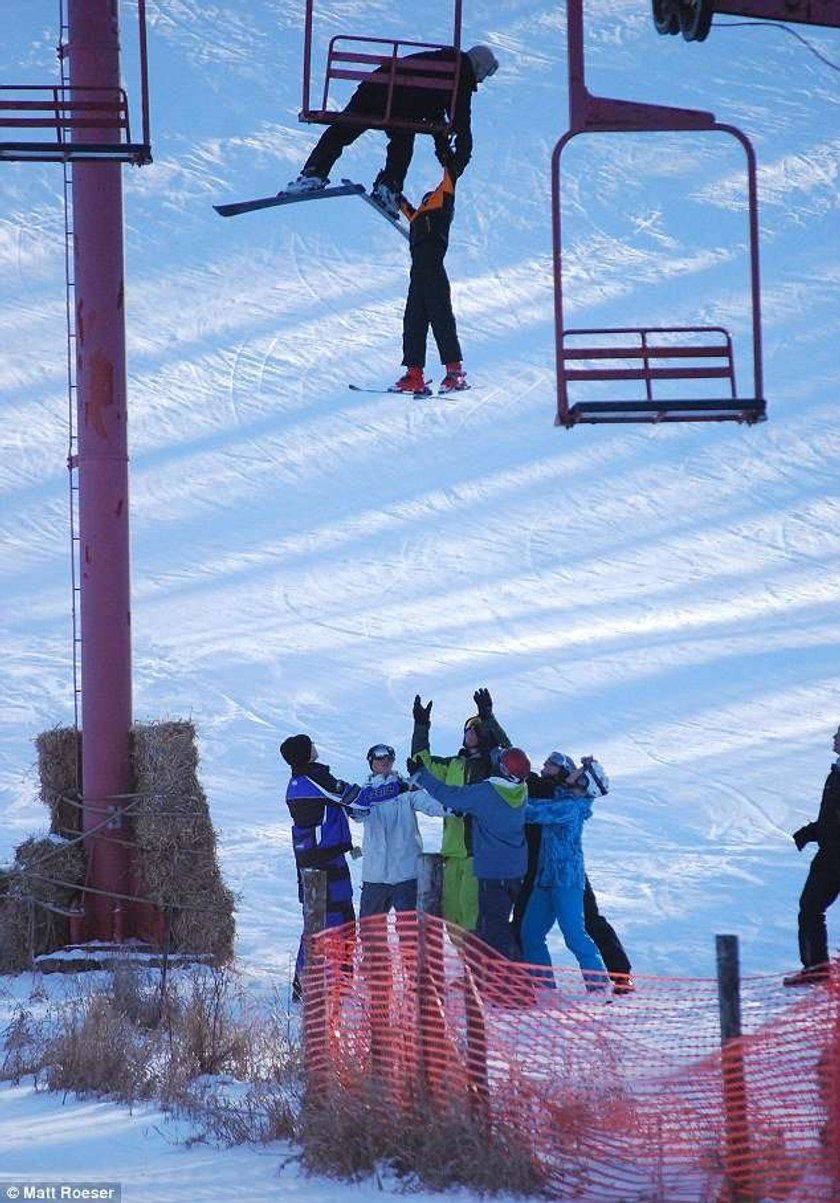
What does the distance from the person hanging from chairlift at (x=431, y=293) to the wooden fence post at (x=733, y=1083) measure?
4.28 metres

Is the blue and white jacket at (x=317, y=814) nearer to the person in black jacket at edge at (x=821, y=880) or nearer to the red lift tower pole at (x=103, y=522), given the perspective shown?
the person in black jacket at edge at (x=821, y=880)

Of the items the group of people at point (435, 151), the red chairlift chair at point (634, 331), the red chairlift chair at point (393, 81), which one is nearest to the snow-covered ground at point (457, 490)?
the red chairlift chair at point (634, 331)

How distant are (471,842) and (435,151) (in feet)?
12.3

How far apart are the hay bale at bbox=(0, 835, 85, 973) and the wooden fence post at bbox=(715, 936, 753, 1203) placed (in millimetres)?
7884

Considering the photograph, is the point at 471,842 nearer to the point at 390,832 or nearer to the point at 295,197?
the point at 390,832

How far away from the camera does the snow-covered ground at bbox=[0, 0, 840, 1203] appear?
2206 cm

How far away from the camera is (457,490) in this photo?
143ft

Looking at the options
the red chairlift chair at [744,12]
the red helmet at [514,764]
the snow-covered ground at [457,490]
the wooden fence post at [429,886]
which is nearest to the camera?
the wooden fence post at [429,886]

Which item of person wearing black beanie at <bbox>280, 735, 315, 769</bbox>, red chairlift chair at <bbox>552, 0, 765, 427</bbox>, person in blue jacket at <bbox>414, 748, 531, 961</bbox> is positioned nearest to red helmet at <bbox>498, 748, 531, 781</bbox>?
person in blue jacket at <bbox>414, 748, 531, 961</bbox>

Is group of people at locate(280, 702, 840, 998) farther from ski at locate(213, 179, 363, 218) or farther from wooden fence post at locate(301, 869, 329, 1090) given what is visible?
ski at locate(213, 179, 363, 218)

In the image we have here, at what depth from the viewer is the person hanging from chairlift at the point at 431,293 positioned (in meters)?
10.4

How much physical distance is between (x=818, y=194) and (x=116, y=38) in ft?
146

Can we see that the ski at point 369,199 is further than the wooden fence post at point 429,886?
Yes

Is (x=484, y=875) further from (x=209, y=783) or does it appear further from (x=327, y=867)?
(x=209, y=783)
